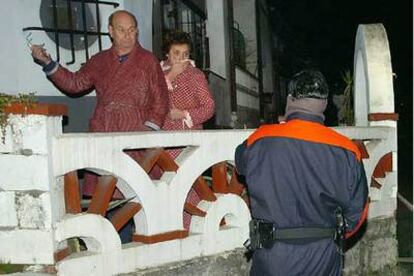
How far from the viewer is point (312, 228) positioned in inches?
127

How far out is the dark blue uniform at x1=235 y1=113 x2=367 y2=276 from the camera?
10.3ft

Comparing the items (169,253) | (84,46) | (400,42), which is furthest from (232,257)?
(400,42)

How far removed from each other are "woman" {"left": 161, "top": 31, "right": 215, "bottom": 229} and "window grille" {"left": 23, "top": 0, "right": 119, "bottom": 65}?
1.04 m

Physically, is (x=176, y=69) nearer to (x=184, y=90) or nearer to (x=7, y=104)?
(x=184, y=90)

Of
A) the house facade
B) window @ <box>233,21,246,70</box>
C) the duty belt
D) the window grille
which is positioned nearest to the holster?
the duty belt

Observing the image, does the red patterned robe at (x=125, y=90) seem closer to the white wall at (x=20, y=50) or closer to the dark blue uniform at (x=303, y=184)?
the white wall at (x=20, y=50)

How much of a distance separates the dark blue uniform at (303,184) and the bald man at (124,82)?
1277mm

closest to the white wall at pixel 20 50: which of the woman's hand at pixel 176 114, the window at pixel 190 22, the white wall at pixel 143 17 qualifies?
the white wall at pixel 143 17

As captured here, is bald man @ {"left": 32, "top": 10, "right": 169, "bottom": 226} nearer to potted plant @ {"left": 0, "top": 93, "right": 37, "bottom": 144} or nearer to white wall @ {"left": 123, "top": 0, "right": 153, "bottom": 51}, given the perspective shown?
potted plant @ {"left": 0, "top": 93, "right": 37, "bottom": 144}

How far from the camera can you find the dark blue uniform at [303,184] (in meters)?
3.15

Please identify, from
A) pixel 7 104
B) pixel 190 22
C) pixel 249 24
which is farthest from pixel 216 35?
pixel 7 104

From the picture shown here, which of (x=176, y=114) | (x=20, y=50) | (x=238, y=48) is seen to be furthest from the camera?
(x=238, y=48)

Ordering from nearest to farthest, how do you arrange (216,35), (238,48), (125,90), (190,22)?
(125,90) → (190,22) → (216,35) → (238,48)

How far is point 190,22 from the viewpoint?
9.22 meters
